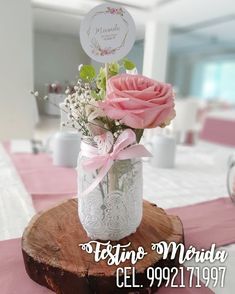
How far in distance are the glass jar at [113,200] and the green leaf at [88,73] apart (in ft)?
0.42

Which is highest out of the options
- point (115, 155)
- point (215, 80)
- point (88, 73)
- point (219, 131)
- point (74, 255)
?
point (215, 80)

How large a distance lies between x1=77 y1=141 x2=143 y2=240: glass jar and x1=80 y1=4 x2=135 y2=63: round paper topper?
0.17 meters

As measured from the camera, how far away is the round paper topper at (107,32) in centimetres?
44

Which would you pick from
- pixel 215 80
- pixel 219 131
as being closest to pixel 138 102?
pixel 219 131

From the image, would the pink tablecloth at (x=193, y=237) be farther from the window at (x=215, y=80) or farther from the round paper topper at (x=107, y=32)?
the window at (x=215, y=80)

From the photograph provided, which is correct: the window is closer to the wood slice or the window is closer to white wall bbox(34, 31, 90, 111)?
white wall bbox(34, 31, 90, 111)

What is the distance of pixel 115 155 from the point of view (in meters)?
0.42

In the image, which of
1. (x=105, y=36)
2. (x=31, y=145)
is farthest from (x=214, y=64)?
(x=105, y=36)

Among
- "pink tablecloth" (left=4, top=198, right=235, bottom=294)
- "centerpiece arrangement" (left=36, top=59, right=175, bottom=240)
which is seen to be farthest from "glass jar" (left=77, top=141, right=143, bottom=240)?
"pink tablecloth" (left=4, top=198, right=235, bottom=294)

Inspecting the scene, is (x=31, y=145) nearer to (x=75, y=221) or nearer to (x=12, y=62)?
(x=12, y=62)

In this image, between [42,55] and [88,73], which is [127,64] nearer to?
[88,73]

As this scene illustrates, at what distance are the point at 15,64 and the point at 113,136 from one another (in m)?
0.62

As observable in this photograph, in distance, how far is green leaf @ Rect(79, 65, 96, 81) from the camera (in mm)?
453

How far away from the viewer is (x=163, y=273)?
0.42 meters
